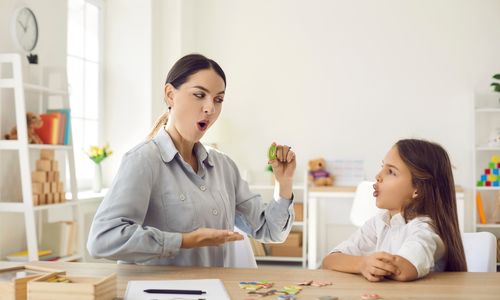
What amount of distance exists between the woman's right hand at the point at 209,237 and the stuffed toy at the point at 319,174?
427 centimetres

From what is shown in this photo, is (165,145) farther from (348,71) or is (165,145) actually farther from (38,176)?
(348,71)

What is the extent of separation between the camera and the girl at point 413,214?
1.65 meters

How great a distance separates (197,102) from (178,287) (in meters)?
0.55

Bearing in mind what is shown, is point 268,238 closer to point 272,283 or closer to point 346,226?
point 272,283

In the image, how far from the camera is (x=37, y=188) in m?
3.68

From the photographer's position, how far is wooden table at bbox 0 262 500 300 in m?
1.35

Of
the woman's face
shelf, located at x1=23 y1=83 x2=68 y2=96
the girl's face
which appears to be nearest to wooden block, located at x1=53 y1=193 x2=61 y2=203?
shelf, located at x1=23 y1=83 x2=68 y2=96

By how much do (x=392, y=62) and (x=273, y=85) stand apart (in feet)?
3.78

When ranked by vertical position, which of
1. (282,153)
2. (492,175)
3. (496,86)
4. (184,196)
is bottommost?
(492,175)

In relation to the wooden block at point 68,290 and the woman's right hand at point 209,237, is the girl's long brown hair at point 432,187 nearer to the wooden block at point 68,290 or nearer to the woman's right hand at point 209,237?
the woman's right hand at point 209,237

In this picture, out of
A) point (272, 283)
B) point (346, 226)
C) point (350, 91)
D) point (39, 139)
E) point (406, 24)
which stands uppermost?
point (406, 24)

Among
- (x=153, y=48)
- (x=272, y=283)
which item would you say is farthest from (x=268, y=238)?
(x=153, y=48)

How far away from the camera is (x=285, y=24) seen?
20.1 feet

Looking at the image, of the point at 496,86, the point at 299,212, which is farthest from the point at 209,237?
the point at 496,86
